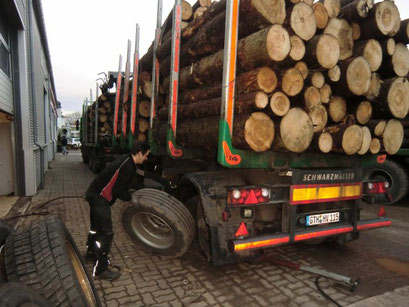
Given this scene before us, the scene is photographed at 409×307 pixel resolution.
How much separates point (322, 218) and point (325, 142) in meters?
0.92

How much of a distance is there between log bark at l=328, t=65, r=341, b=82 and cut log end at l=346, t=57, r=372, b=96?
0.32ft

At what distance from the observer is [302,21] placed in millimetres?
2947

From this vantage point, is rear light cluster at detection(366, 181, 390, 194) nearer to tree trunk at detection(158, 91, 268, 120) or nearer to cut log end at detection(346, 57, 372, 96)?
cut log end at detection(346, 57, 372, 96)

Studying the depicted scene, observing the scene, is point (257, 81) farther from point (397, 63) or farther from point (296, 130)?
point (397, 63)

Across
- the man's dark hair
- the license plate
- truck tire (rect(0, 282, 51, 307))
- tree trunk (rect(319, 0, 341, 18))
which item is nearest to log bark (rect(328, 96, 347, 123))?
tree trunk (rect(319, 0, 341, 18))

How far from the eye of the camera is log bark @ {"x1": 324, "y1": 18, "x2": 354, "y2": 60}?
3320 millimetres

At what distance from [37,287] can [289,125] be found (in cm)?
248

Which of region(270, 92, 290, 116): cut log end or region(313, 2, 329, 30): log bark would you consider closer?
region(270, 92, 290, 116): cut log end

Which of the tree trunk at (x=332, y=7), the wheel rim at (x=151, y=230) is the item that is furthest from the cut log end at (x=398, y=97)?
the wheel rim at (x=151, y=230)

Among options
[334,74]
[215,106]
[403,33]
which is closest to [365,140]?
[334,74]

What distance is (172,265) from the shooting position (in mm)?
3367

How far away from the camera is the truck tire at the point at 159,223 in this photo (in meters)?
3.15

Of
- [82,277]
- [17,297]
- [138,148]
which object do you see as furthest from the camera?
[138,148]

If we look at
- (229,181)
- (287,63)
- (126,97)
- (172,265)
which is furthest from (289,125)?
(126,97)
